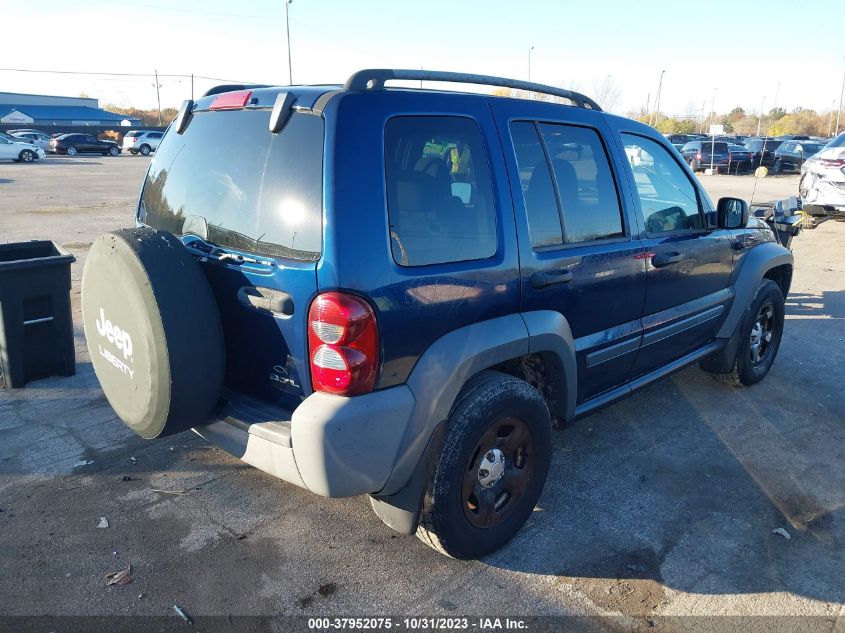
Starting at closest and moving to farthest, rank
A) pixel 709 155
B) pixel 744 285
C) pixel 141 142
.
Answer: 1. pixel 744 285
2. pixel 709 155
3. pixel 141 142

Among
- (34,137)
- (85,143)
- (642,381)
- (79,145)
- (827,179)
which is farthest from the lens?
(34,137)

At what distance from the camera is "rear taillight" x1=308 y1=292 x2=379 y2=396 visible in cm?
241

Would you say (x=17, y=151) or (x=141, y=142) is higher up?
(x=141, y=142)

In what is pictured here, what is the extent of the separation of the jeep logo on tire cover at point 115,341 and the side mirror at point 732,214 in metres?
3.61

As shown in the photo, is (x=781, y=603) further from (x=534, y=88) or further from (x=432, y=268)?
(x=534, y=88)

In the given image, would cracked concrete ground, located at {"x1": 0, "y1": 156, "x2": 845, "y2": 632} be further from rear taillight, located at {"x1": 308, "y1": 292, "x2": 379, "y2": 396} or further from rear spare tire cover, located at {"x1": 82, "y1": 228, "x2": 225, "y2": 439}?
rear taillight, located at {"x1": 308, "y1": 292, "x2": 379, "y2": 396}

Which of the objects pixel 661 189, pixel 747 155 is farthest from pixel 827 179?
pixel 747 155

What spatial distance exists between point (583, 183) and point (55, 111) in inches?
3044

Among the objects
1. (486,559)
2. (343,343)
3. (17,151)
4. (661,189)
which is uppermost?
(17,151)

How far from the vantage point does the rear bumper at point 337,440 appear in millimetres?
2430

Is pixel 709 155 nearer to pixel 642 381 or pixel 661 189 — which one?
pixel 661 189

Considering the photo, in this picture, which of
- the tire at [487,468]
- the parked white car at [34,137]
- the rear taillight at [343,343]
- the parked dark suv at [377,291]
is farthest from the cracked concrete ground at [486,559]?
the parked white car at [34,137]

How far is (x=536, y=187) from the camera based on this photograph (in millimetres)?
3207

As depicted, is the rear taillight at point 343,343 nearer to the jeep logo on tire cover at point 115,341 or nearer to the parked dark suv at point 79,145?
the jeep logo on tire cover at point 115,341
